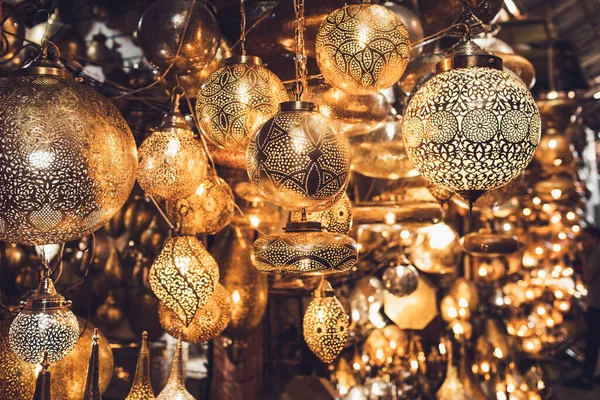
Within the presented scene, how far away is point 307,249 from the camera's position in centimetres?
133

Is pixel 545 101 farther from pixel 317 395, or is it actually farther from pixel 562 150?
pixel 317 395

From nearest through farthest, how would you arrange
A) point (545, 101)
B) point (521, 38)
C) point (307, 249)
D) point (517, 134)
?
point (517, 134) → point (307, 249) → point (545, 101) → point (521, 38)

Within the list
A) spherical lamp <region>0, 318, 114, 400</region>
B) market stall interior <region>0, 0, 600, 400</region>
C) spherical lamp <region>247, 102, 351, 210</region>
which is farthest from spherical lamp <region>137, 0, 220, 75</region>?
spherical lamp <region>0, 318, 114, 400</region>

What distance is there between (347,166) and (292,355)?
3285 millimetres

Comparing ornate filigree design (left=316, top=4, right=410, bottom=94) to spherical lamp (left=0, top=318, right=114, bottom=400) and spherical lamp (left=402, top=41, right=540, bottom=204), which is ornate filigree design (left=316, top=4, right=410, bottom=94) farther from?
spherical lamp (left=0, top=318, right=114, bottom=400)

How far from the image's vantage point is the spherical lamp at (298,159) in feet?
3.80

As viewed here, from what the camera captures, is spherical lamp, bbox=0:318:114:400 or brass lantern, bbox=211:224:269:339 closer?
spherical lamp, bbox=0:318:114:400

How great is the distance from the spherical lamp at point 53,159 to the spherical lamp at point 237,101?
0.31 m

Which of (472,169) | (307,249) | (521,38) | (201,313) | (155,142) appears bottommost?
(201,313)

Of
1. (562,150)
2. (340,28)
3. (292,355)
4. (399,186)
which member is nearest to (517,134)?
(340,28)

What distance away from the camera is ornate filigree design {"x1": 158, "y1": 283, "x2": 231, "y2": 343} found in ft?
6.24

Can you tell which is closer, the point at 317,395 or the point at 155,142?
the point at 155,142

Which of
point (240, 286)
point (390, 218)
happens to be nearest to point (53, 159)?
point (240, 286)

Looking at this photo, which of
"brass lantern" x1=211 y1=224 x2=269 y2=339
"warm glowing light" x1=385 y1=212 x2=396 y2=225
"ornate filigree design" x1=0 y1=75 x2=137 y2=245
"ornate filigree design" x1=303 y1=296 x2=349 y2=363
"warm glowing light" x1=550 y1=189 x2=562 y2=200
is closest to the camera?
"ornate filigree design" x1=0 y1=75 x2=137 y2=245
